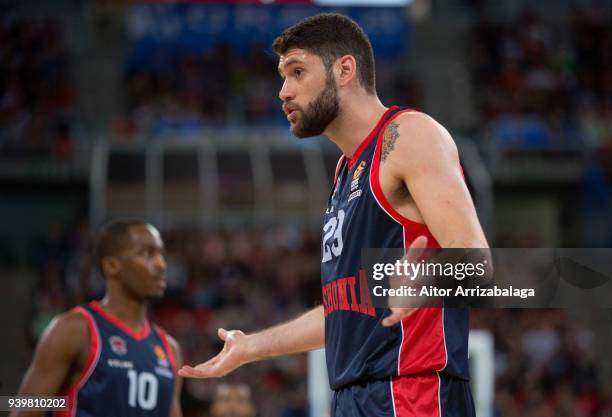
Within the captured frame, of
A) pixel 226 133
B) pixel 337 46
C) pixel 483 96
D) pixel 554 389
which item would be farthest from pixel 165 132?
pixel 337 46

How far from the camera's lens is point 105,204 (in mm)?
16297

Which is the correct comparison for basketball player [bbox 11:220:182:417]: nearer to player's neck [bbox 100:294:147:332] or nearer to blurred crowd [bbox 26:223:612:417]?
player's neck [bbox 100:294:147:332]

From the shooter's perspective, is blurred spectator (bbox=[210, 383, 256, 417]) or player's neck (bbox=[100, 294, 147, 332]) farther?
blurred spectator (bbox=[210, 383, 256, 417])

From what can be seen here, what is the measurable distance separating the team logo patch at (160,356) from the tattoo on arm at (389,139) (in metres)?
2.71

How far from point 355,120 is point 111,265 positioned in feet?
8.78

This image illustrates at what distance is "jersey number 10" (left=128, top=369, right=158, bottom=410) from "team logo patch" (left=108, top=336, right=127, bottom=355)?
13cm

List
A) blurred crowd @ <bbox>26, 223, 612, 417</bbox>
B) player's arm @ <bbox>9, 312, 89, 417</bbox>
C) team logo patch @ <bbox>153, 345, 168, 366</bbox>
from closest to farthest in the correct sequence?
1. player's arm @ <bbox>9, 312, 89, 417</bbox>
2. team logo patch @ <bbox>153, 345, 168, 366</bbox>
3. blurred crowd @ <bbox>26, 223, 612, 417</bbox>

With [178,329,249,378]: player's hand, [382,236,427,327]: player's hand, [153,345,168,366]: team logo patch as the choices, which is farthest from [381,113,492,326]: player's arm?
[153,345,168,366]: team logo patch

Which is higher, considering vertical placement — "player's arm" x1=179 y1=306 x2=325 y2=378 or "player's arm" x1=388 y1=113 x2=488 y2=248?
"player's arm" x1=388 y1=113 x2=488 y2=248

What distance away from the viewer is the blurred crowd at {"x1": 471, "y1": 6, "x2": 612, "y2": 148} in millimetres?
19125

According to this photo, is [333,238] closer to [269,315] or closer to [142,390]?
[142,390]

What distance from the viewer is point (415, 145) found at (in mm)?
3393

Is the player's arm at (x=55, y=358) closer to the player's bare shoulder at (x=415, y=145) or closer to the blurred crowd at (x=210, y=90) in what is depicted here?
the player's bare shoulder at (x=415, y=145)

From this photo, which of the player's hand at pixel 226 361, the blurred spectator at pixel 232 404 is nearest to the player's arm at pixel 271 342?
the player's hand at pixel 226 361
